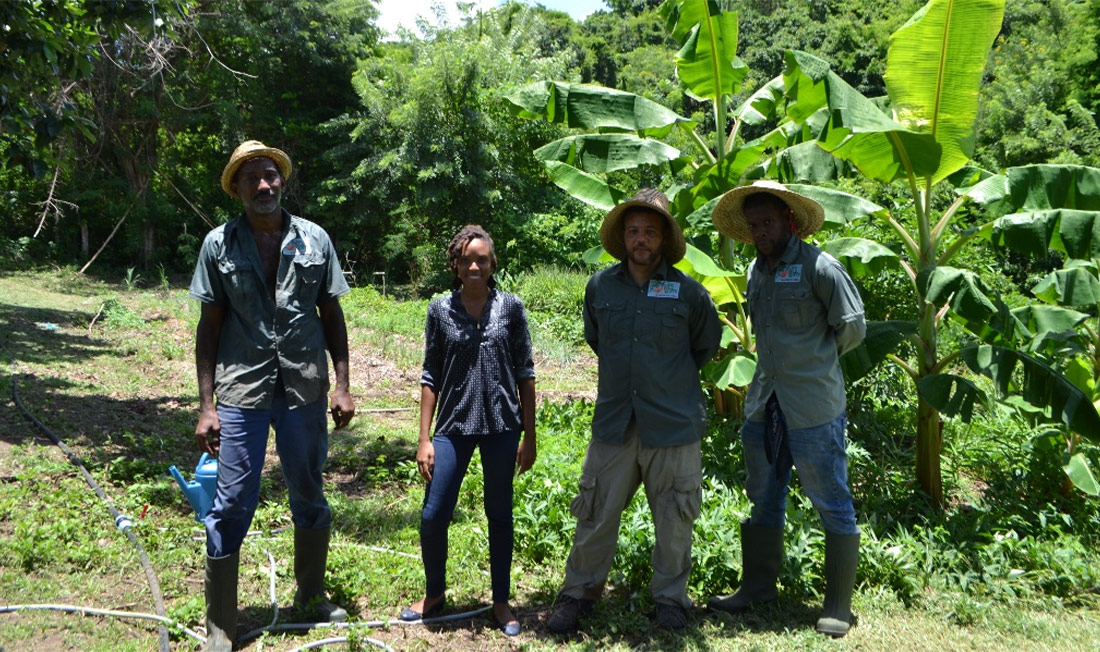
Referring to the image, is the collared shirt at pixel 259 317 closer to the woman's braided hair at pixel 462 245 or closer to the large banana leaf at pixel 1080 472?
the woman's braided hair at pixel 462 245

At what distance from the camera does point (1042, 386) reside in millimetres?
5020

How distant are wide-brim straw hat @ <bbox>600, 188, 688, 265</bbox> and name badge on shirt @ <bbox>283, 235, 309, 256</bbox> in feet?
4.32

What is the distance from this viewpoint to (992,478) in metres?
6.36

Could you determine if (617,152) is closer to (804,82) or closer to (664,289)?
(804,82)

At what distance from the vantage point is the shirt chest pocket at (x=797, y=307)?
395 cm

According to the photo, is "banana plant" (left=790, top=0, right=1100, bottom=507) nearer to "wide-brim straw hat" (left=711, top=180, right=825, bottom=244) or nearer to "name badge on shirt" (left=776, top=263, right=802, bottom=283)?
"wide-brim straw hat" (left=711, top=180, right=825, bottom=244)

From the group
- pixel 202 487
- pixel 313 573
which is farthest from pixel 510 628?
pixel 202 487

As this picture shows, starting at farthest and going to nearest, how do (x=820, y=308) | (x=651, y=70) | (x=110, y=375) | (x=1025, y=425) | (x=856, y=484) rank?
(x=651, y=70)
(x=110, y=375)
(x=1025, y=425)
(x=856, y=484)
(x=820, y=308)

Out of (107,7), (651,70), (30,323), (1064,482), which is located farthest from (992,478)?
Answer: (651,70)

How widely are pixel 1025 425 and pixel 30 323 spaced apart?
465 inches

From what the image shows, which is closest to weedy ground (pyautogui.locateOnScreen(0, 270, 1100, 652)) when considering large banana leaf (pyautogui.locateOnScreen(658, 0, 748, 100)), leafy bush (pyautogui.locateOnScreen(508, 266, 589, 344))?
large banana leaf (pyautogui.locateOnScreen(658, 0, 748, 100))

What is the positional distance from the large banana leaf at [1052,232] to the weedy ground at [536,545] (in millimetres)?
1677

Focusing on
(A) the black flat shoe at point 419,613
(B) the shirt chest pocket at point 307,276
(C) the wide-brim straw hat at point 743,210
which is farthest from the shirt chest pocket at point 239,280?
(C) the wide-brim straw hat at point 743,210

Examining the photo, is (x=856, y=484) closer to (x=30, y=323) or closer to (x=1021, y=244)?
(x=1021, y=244)
